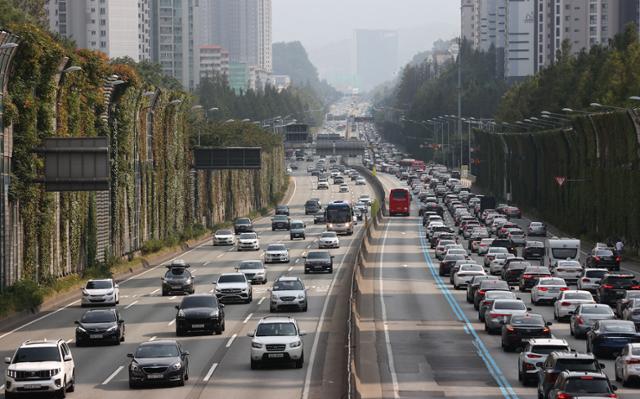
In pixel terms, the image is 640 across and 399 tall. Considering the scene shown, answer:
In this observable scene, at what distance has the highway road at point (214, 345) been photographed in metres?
42.4

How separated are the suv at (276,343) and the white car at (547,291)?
24.9m

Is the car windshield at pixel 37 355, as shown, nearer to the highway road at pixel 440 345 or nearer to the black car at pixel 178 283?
the highway road at pixel 440 345

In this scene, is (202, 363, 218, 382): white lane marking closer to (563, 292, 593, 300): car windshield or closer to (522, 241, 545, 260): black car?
(563, 292, 593, 300): car windshield

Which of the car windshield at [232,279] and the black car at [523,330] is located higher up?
the black car at [523,330]

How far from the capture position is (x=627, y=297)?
2427 inches

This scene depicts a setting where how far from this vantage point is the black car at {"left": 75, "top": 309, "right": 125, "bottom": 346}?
53.5 m

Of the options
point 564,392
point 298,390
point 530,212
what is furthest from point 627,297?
point 530,212

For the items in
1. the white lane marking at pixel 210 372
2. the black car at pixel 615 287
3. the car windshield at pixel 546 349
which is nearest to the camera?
the car windshield at pixel 546 349

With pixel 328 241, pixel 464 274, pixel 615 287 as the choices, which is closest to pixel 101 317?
pixel 615 287

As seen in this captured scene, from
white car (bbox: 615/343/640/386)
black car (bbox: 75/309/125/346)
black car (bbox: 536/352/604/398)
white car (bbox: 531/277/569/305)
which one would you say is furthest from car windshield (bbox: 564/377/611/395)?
white car (bbox: 531/277/569/305)

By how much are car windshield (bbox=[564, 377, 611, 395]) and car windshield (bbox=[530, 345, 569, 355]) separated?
302 inches

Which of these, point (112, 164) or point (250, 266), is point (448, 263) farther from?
point (112, 164)

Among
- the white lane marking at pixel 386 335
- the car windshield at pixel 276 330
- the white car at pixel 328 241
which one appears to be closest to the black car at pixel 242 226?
the white car at pixel 328 241

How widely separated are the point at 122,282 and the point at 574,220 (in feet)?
192
